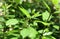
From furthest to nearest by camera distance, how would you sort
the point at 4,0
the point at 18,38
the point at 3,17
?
the point at 4,0, the point at 3,17, the point at 18,38

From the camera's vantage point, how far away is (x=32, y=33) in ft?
4.21

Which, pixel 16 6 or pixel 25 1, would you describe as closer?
pixel 16 6

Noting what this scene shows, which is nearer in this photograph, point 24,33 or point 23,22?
point 24,33

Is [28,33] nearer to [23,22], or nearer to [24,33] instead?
[24,33]

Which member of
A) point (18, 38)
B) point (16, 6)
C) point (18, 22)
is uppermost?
point (16, 6)

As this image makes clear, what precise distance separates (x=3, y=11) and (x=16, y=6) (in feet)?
0.40

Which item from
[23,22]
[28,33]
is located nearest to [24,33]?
[28,33]

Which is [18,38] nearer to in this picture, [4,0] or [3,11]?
[3,11]

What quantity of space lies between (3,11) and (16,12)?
12cm

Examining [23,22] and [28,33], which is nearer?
[28,33]

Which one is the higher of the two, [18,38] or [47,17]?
[47,17]

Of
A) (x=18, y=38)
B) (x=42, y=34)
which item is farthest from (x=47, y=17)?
(x=18, y=38)

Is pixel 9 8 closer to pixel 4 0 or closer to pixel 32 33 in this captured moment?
pixel 4 0

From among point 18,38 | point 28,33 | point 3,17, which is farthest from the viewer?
point 3,17
